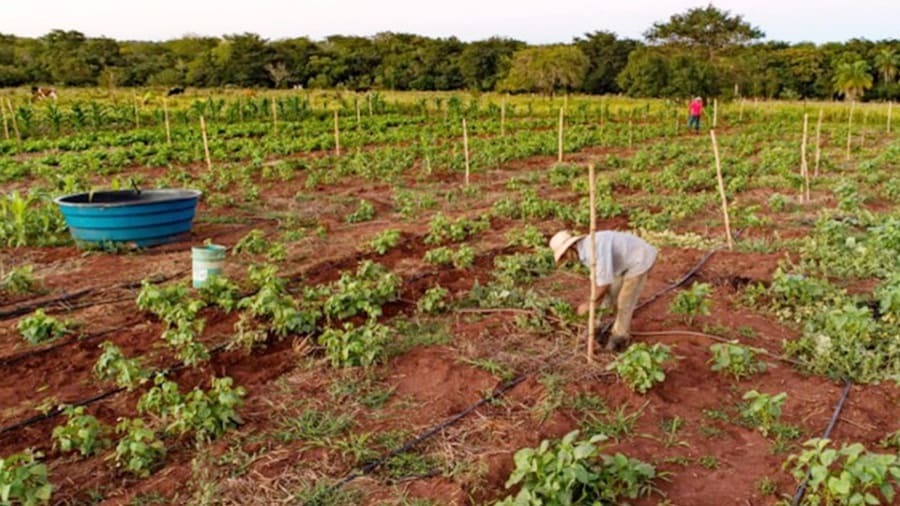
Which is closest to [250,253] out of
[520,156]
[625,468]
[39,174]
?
[625,468]

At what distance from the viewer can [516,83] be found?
44.2 metres

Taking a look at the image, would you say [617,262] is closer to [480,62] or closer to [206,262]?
[206,262]

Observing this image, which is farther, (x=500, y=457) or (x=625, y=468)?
(x=500, y=457)

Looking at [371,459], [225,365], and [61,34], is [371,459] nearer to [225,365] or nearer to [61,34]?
[225,365]

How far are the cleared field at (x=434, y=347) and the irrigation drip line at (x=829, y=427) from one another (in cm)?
4

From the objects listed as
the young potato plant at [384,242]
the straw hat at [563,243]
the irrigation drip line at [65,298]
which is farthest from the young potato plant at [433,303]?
the irrigation drip line at [65,298]

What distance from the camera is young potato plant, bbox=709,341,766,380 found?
4883 millimetres

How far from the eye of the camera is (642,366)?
462cm

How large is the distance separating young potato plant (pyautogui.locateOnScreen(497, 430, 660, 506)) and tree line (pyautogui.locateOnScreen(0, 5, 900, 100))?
33958 millimetres

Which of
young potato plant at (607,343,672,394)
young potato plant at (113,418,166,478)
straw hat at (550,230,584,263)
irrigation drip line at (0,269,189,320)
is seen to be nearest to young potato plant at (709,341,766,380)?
young potato plant at (607,343,672,394)

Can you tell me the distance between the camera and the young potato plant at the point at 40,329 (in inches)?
225

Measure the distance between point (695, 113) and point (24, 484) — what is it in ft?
78.8

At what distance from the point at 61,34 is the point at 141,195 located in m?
47.5

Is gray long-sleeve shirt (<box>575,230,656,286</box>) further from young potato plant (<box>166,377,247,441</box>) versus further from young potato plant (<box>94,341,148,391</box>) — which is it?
young potato plant (<box>94,341,148,391</box>)
